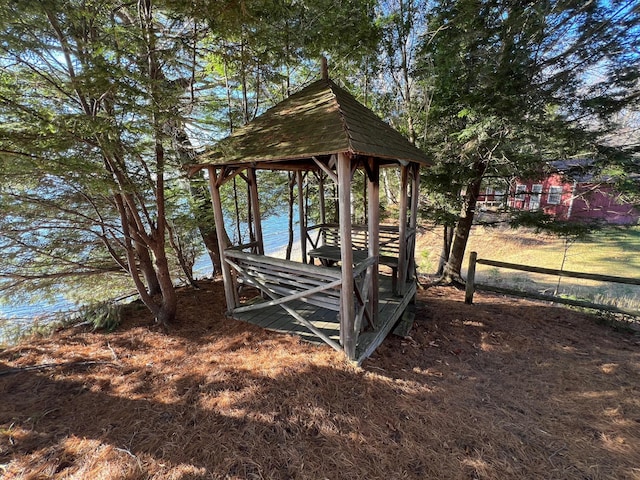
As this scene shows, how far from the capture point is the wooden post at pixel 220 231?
448 centimetres

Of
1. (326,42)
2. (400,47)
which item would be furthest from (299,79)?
(400,47)

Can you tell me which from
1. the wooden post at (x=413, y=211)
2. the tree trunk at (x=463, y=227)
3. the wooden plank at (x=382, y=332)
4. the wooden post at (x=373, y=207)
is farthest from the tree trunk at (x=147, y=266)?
the tree trunk at (x=463, y=227)

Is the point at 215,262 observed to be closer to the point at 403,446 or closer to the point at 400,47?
the point at 403,446

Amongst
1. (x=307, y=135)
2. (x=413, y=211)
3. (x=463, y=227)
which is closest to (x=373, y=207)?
(x=307, y=135)

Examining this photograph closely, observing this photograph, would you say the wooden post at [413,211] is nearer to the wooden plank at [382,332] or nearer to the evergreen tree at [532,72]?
the wooden plank at [382,332]

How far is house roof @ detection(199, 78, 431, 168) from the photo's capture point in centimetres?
319

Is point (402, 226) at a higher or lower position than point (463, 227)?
higher

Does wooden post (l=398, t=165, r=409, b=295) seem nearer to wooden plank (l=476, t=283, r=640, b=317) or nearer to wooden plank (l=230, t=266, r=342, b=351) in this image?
wooden plank (l=230, t=266, r=342, b=351)

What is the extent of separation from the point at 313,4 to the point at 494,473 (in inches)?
329

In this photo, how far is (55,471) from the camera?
2.06m

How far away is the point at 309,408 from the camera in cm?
279

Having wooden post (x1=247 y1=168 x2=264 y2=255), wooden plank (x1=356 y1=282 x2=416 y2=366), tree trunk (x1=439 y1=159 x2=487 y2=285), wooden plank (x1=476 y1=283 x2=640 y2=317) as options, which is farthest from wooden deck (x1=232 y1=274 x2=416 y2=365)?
tree trunk (x1=439 y1=159 x2=487 y2=285)

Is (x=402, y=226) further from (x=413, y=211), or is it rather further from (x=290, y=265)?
(x=290, y=265)

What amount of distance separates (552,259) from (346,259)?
50.5ft
